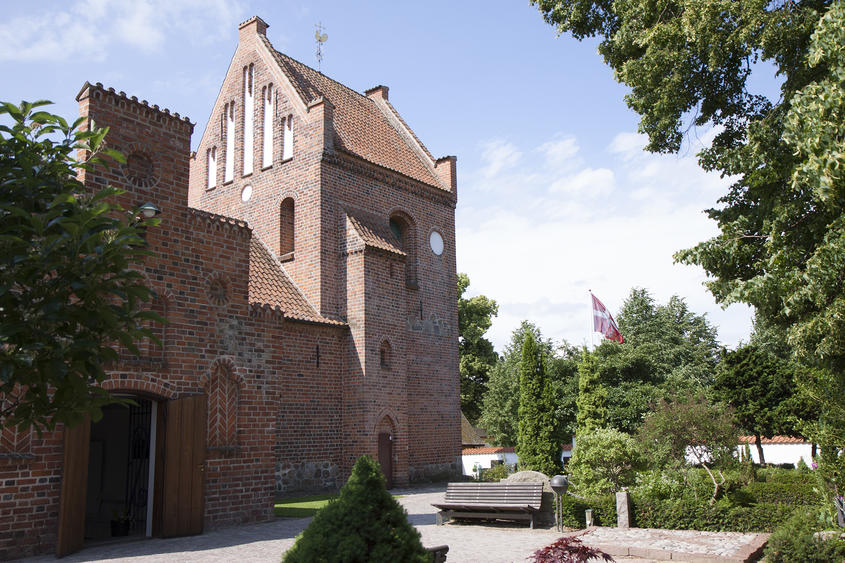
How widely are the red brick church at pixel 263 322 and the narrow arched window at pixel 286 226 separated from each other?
87 mm

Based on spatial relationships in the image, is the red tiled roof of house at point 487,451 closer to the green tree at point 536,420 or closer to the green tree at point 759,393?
the green tree at point 759,393

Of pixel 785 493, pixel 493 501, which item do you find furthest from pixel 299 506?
pixel 785 493

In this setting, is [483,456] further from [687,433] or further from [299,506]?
[299,506]

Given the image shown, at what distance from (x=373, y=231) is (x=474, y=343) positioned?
2161cm

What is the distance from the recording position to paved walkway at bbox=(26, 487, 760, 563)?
31.1 feet

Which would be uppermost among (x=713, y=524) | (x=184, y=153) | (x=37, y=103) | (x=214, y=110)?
(x=214, y=110)

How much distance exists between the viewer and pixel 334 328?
19.1m

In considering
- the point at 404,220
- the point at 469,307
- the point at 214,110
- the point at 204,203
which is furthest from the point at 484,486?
the point at 469,307

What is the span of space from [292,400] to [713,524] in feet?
34.8

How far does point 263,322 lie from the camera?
14102 millimetres

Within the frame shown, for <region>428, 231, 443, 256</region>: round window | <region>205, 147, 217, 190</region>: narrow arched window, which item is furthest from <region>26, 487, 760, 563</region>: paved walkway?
<region>205, 147, 217, 190</region>: narrow arched window

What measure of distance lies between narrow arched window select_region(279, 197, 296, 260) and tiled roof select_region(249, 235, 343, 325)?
0.50m

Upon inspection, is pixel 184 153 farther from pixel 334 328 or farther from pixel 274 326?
pixel 334 328

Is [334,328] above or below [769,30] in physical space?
below
